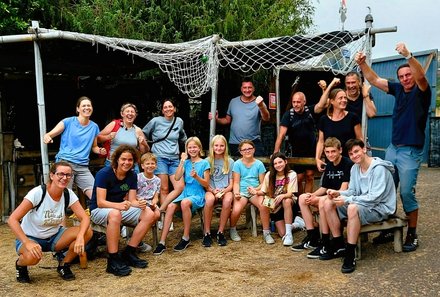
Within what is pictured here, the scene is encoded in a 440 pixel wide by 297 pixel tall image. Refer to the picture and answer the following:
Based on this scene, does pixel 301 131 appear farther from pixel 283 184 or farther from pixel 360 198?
pixel 360 198

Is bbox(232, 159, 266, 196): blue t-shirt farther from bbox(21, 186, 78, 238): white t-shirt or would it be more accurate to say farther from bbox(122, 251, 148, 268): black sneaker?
bbox(21, 186, 78, 238): white t-shirt

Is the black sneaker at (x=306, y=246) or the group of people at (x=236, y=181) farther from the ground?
the group of people at (x=236, y=181)

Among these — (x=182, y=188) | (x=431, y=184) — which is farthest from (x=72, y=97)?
(x=431, y=184)

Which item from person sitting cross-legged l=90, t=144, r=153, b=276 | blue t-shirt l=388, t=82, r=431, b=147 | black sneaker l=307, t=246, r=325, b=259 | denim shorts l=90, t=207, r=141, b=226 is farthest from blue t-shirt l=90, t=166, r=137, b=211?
blue t-shirt l=388, t=82, r=431, b=147

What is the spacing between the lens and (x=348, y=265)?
387cm

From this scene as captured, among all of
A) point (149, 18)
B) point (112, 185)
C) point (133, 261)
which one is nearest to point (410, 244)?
point (133, 261)

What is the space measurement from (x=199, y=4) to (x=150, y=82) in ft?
5.97

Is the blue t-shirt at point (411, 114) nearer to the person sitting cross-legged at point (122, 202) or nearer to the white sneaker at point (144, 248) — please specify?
the person sitting cross-legged at point (122, 202)

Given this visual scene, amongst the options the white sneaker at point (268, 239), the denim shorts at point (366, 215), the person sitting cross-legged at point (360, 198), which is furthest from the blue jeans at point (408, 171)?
the white sneaker at point (268, 239)

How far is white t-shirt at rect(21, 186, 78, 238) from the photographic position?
3865 mm

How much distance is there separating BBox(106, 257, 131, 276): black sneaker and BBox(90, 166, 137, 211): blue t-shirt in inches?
21.8

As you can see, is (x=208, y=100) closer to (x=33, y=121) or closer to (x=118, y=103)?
(x=118, y=103)

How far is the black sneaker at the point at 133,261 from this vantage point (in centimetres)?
420

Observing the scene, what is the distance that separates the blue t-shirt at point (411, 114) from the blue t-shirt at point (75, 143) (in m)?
3.13
